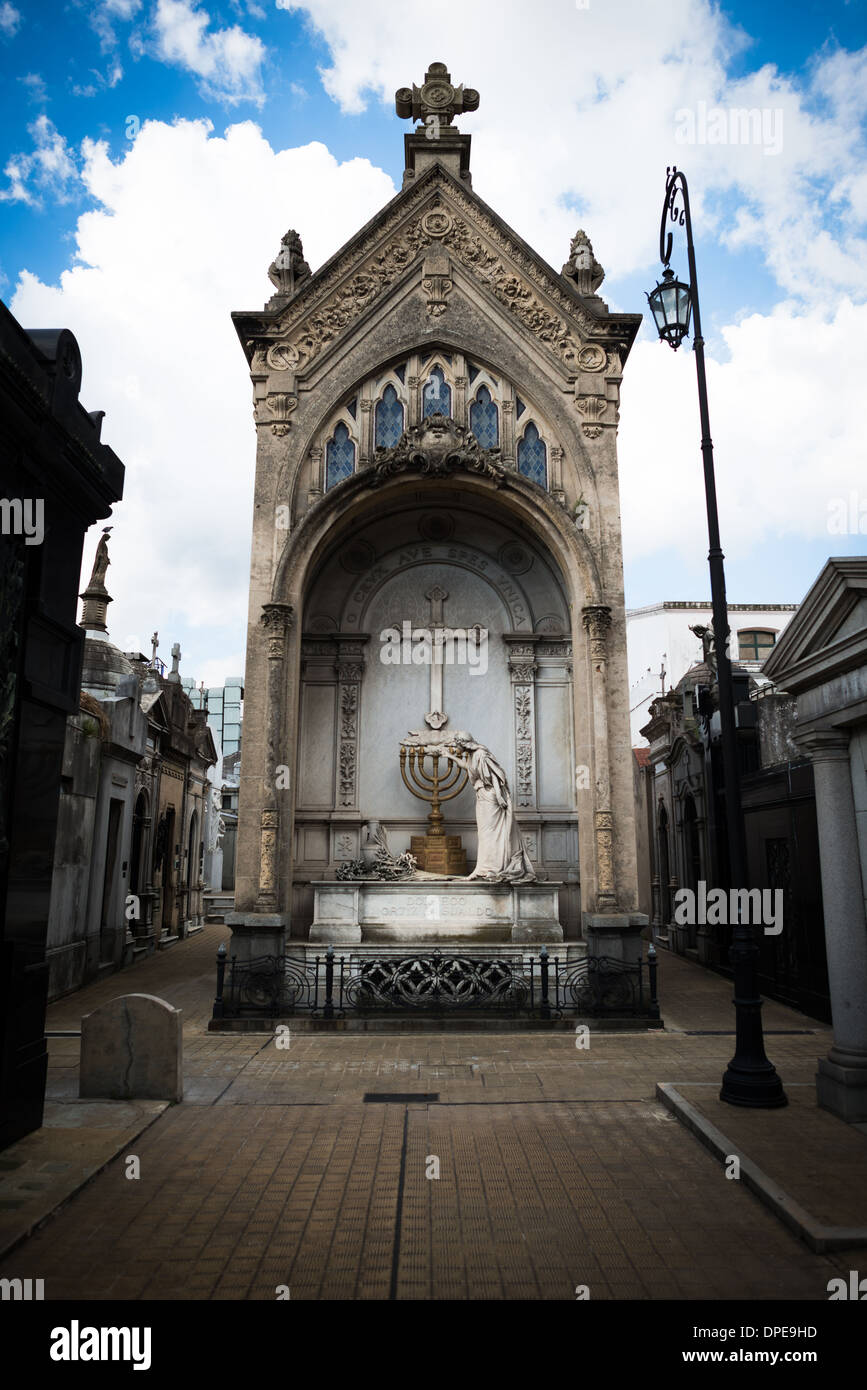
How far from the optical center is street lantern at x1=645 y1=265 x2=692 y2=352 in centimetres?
921

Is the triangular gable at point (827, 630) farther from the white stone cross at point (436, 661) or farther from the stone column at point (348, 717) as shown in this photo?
the stone column at point (348, 717)

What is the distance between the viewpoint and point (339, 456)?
621 inches

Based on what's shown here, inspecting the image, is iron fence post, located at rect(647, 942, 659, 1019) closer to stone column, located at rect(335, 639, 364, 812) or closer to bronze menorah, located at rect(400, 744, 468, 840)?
bronze menorah, located at rect(400, 744, 468, 840)

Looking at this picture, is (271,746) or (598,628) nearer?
(271,746)

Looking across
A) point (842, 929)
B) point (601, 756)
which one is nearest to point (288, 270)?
point (601, 756)

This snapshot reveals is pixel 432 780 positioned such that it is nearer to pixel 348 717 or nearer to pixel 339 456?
pixel 348 717

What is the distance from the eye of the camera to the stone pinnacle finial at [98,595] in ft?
75.5

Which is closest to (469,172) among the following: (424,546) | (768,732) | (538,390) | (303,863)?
(538,390)

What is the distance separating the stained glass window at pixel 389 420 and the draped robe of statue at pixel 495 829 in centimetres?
613

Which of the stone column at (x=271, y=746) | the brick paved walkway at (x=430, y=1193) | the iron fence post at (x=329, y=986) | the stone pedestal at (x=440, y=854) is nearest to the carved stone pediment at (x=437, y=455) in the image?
the stone column at (x=271, y=746)

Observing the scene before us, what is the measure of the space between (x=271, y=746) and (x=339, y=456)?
5.71m

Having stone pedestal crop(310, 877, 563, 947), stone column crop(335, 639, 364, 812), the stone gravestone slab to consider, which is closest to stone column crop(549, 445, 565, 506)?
stone column crop(335, 639, 364, 812)

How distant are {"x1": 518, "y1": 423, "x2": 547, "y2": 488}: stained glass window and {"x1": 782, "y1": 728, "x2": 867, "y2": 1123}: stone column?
881 centimetres
